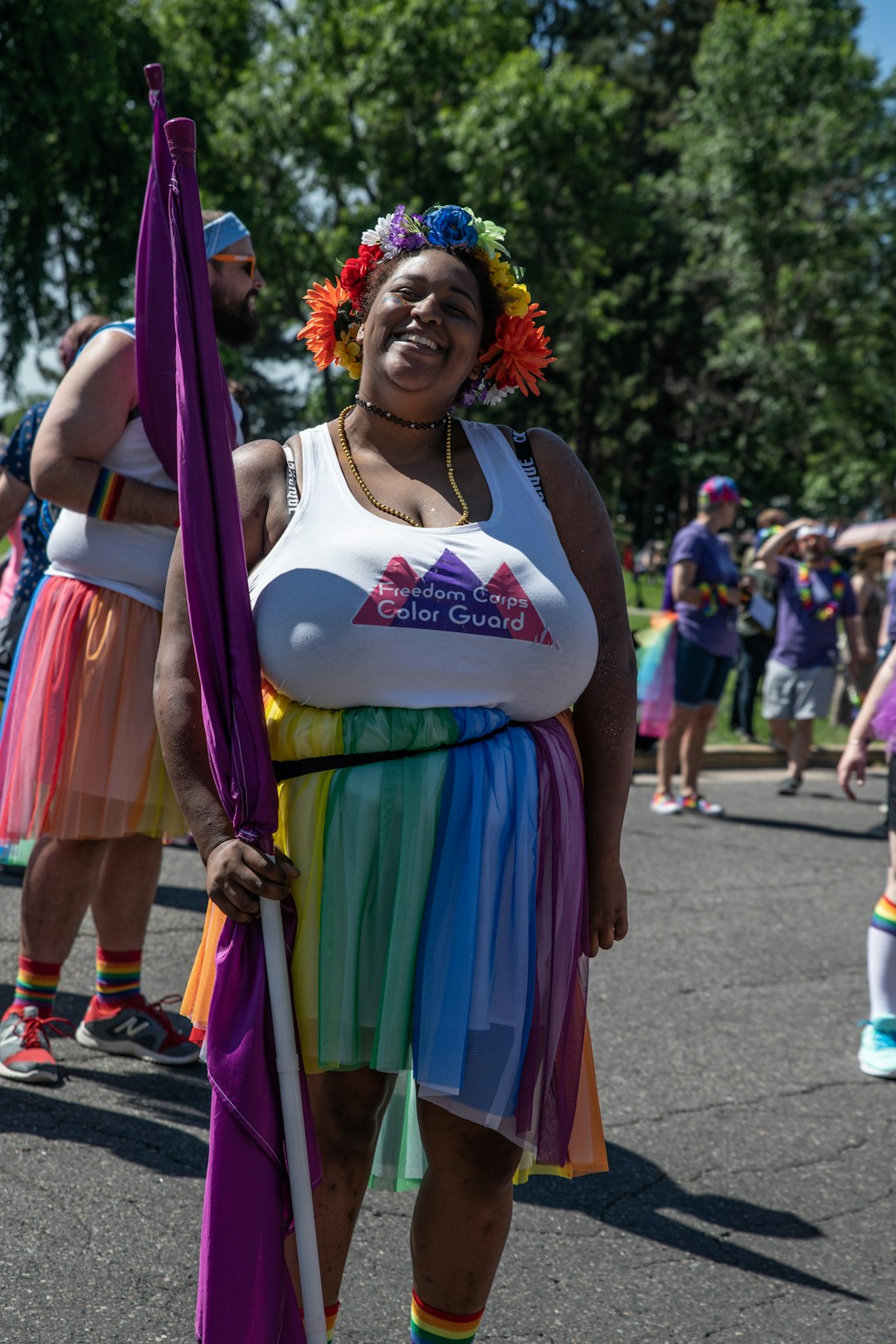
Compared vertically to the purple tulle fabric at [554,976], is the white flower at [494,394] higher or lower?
higher

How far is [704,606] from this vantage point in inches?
342

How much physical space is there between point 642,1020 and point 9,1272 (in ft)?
8.41

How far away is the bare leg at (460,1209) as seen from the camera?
83.2 inches

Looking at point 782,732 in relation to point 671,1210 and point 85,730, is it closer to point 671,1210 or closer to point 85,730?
point 671,1210

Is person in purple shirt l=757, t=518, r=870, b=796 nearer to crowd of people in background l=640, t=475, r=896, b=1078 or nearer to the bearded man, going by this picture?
crowd of people in background l=640, t=475, r=896, b=1078

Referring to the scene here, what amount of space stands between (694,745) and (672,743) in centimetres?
15

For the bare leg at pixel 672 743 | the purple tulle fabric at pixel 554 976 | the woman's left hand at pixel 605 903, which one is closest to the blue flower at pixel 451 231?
the purple tulle fabric at pixel 554 976

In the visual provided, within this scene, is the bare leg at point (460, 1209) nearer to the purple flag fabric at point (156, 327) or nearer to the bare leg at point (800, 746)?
the purple flag fabric at point (156, 327)

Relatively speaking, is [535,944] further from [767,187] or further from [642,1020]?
[767,187]

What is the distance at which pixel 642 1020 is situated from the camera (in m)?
4.63

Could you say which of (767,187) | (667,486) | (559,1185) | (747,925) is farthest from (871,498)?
(559,1185)

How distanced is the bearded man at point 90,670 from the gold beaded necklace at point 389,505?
112 centimetres

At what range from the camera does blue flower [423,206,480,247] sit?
237 centimetres

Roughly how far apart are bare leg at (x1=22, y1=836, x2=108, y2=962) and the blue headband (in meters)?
1.64
